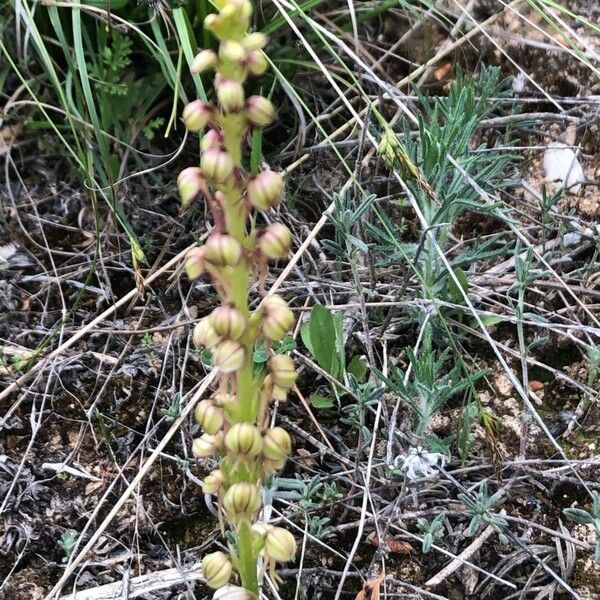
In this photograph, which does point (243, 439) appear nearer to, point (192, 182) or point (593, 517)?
point (192, 182)

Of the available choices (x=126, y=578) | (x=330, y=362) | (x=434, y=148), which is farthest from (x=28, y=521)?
(x=434, y=148)

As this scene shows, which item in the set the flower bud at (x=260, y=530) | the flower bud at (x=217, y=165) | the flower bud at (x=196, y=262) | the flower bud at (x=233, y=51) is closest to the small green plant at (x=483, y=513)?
the flower bud at (x=260, y=530)

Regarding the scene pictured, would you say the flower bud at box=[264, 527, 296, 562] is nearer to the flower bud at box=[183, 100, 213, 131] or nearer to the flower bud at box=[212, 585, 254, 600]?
the flower bud at box=[212, 585, 254, 600]

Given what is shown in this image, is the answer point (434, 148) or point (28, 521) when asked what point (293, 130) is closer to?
point (434, 148)

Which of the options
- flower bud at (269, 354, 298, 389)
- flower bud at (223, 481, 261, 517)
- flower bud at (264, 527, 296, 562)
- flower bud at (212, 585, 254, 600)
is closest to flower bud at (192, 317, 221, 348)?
flower bud at (269, 354, 298, 389)

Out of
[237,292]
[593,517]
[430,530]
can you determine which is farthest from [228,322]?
[593,517]
